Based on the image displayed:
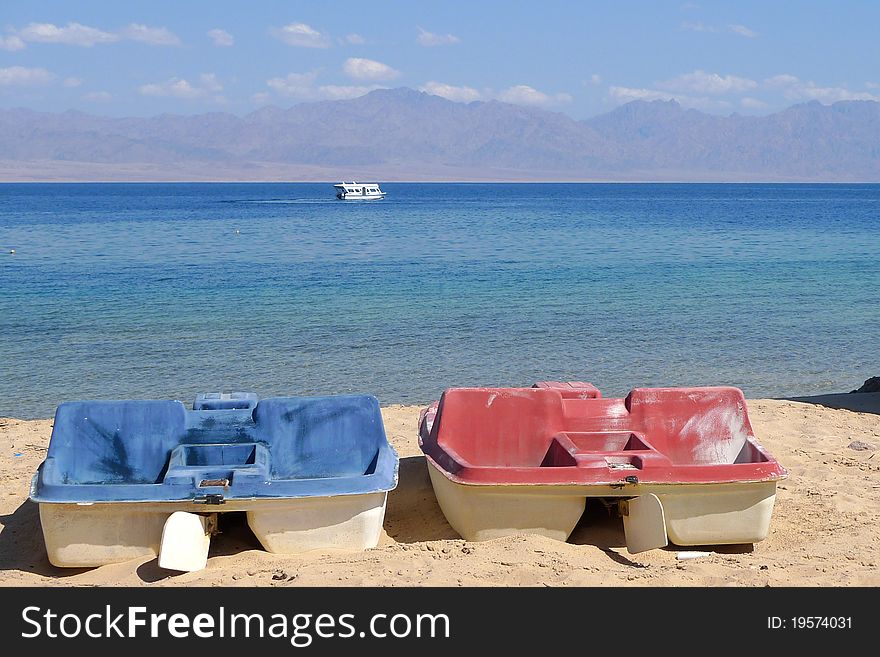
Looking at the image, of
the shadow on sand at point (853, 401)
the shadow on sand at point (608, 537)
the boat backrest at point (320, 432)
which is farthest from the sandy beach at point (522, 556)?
the shadow on sand at point (853, 401)

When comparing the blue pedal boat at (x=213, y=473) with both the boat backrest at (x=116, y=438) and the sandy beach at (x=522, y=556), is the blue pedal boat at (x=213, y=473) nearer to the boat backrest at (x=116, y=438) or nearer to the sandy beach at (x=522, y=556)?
the boat backrest at (x=116, y=438)

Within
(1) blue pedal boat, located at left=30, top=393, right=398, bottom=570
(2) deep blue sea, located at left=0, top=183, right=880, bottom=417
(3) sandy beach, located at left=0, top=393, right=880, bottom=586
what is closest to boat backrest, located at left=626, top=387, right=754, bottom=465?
(3) sandy beach, located at left=0, top=393, right=880, bottom=586

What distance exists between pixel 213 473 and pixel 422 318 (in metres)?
13.4

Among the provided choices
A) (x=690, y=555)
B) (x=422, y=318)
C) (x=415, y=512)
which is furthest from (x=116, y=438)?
(x=422, y=318)

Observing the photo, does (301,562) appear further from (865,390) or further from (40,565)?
(865,390)

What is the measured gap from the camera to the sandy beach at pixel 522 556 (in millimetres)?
5305

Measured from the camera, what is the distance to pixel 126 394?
12836 millimetres

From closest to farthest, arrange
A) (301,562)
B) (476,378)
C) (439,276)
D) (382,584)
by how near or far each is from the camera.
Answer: (382,584) → (301,562) → (476,378) → (439,276)

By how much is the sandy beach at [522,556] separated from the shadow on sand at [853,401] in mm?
2629

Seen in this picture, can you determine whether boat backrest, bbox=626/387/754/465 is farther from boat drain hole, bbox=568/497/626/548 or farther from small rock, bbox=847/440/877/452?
small rock, bbox=847/440/877/452

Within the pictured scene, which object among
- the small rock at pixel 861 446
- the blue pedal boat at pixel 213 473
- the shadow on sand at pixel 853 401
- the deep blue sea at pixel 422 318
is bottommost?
the deep blue sea at pixel 422 318

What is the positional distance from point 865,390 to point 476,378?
4802 millimetres

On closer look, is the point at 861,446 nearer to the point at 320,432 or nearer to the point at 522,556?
the point at 522,556

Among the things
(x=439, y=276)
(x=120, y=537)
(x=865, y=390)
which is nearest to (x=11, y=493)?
(x=120, y=537)
